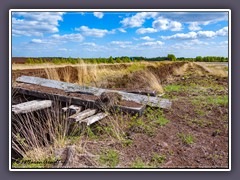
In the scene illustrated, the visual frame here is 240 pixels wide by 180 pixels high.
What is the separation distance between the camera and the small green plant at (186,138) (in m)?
4.90

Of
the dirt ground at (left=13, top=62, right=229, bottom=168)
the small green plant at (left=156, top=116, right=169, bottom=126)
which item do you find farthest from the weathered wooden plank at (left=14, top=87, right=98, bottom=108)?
the small green plant at (left=156, top=116, right=169, bottom=126)

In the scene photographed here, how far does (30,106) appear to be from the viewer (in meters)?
5.96

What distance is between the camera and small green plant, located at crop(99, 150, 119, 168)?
13.7ft

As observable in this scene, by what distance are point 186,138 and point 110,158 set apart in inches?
55.3

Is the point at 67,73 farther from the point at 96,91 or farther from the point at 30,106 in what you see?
the point at 30,106

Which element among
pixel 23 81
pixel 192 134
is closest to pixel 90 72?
pixel 23 81

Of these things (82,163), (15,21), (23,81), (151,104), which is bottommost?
(82,163)

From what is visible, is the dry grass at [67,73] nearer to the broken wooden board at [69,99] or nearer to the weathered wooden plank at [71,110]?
the broken wooden board at [69,99]

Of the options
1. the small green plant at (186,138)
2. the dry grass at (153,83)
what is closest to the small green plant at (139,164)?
the small green plant at (186,138)

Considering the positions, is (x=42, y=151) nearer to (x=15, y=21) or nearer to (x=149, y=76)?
(x=15, y=21)

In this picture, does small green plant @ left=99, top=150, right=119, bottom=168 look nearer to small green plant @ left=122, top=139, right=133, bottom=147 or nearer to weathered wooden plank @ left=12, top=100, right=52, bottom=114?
small green plant @ left=122, top=139, right=133, bottom=147

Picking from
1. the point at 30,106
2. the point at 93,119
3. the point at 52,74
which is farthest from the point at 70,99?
the point at 52,74

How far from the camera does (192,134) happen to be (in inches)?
206
